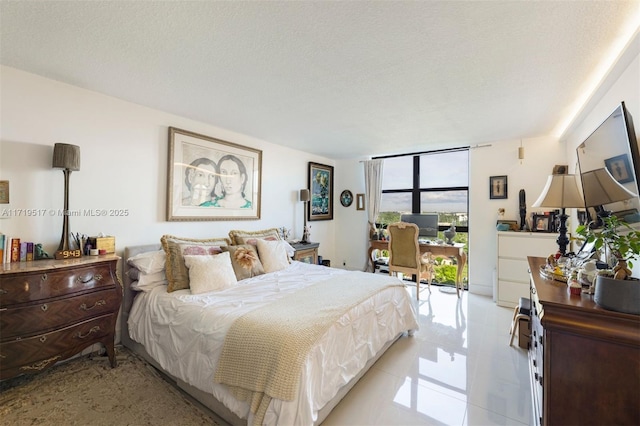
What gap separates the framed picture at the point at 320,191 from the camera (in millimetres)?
5031

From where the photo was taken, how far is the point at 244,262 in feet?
9.12

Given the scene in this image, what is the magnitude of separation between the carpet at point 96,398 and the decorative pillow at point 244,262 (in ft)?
3.42

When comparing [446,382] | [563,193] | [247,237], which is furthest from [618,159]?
[247,237]

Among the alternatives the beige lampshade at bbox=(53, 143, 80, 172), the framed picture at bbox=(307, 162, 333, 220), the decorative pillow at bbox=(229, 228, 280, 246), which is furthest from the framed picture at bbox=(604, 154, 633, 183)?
the framed picture at bbox=(307, 162, 333, 220)

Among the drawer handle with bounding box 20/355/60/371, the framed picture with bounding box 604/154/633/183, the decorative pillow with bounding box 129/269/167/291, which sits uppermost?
the framed picture with bounding box 604/154/633/183

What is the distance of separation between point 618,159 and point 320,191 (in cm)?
411

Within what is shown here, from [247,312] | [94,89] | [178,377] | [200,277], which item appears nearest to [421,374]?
[247,312]

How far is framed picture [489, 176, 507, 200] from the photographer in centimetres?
399

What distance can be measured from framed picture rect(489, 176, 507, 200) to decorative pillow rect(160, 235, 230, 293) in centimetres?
399

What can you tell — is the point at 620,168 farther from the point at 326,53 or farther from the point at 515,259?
the point at 515,259

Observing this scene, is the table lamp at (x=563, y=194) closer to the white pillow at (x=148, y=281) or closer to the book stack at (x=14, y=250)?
the white pillow at (x=148, y=281)

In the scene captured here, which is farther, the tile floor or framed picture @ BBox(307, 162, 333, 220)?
framed picture @ BBox(307, 162, 333, 220)

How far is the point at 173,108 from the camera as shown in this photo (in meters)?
2.82

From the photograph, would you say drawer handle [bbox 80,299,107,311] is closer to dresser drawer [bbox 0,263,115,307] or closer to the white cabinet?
dresser drawer [bbox 0,263,115,307]
